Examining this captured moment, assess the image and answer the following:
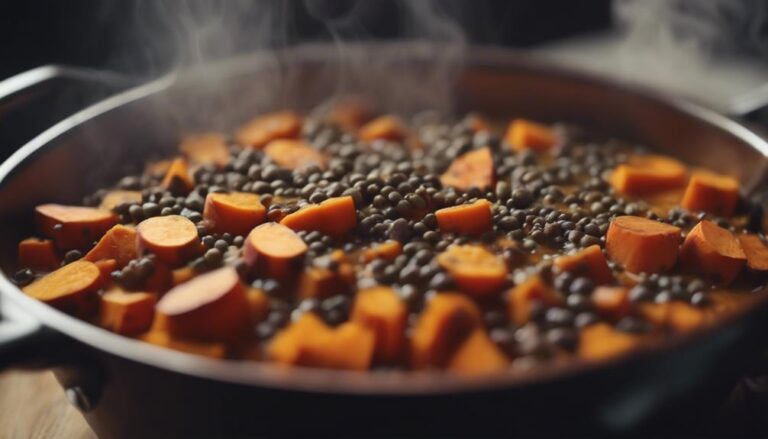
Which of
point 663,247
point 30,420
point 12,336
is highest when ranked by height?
point 12,336

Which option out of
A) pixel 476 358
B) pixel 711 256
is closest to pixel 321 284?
pixel 476 358

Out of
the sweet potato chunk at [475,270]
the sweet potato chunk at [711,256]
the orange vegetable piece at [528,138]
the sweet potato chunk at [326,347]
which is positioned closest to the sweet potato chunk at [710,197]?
the sweet potato chunk at [711,256]

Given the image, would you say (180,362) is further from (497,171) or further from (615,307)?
(497,171)

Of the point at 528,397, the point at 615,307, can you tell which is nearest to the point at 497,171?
the point at 615,307

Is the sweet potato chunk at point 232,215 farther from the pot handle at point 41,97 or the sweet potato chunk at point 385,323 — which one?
the pot handle at point 41,97

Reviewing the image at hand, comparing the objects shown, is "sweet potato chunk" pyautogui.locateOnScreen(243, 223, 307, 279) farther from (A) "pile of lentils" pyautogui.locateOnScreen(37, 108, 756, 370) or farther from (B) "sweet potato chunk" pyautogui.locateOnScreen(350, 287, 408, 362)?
(B) "sweet potato chunk" pyautogui.locateOnScreen(350, 287, 408, 362)

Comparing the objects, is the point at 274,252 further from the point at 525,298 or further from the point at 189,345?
the point at 525,298

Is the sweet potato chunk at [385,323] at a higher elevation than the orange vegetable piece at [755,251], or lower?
higher
